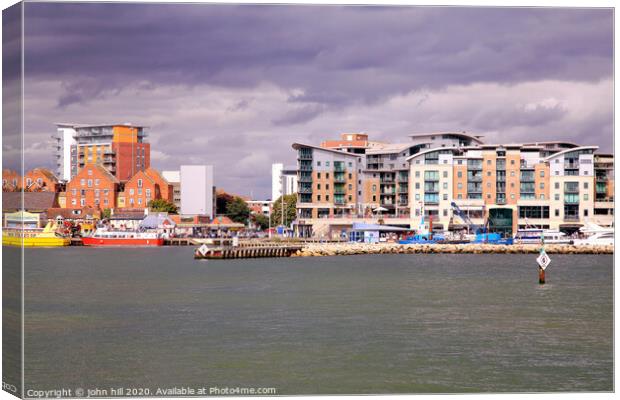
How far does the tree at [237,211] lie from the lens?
8231 centimetres

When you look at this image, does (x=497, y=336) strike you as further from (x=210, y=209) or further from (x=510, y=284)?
(x=210, y=209)

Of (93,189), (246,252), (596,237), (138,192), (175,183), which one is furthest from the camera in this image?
(175,183)

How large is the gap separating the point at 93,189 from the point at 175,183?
14891 mm

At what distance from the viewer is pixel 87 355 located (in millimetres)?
14078

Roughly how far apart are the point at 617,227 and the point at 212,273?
22.4 meters

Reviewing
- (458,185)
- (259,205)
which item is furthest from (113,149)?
(458,185)

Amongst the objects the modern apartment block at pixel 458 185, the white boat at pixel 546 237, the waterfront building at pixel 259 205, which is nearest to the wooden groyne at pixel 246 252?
the white boat at pixel 546 237

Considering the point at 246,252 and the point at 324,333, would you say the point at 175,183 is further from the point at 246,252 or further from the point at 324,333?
the point at 324,333

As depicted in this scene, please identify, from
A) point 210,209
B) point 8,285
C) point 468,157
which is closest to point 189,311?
point 8,285

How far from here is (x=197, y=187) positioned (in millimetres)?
74000

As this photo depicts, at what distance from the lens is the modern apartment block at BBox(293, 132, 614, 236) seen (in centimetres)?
5481

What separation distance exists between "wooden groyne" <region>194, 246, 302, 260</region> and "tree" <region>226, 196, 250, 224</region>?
35269 millimetres

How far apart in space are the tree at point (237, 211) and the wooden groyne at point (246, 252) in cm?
3527

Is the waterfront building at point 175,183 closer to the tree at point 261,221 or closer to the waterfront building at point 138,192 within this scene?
the waterfront building at point 138,192
